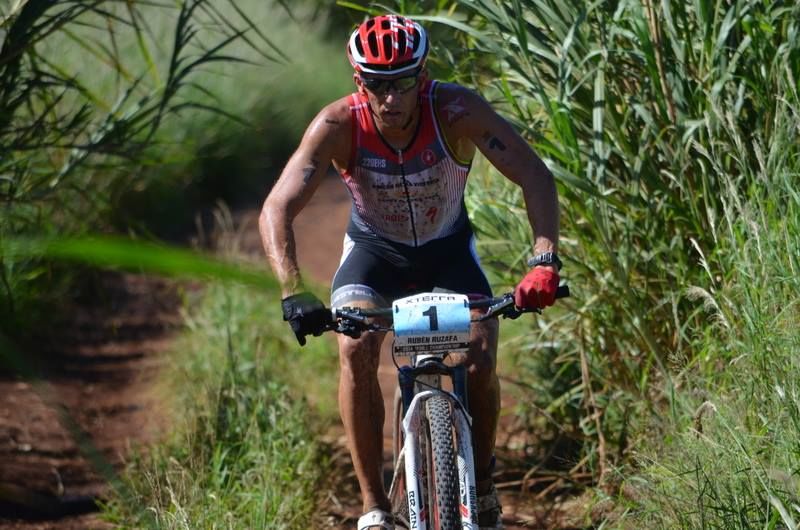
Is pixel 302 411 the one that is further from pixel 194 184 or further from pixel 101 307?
pixel 194 184

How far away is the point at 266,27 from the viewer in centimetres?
1365

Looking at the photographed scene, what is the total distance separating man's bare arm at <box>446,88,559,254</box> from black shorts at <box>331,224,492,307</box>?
33 centimetres

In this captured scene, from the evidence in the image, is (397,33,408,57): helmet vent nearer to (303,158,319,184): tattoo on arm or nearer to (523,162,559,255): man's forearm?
(303,158,319,184): tattoo on arm

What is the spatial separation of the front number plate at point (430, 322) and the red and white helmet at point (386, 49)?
0.85 metres

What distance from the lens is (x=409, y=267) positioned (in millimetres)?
3998

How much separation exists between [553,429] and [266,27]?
9514 mm

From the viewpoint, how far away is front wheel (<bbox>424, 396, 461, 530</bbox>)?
3176 mm

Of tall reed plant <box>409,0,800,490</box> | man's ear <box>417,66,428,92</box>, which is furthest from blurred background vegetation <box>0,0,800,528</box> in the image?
man's ear <box>417,66,428,92</box>

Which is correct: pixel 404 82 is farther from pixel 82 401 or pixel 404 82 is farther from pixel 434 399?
pixel 82 401

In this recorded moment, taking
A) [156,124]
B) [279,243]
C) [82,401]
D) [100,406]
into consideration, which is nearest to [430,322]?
[279,243]

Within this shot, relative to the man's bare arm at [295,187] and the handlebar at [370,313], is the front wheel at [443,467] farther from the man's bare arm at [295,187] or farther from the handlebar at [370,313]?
the man's bare arm at [295,187]

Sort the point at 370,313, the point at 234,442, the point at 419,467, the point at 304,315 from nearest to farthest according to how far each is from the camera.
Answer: the point at 304,315
the point at 370,313
the point at 419,467
the point at 234,442

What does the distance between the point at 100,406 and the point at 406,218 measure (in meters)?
3.64

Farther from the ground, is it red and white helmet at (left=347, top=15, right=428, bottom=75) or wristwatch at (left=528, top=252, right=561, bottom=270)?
red and white helmet at (left=347, top=15, right=428, bottom=75)
